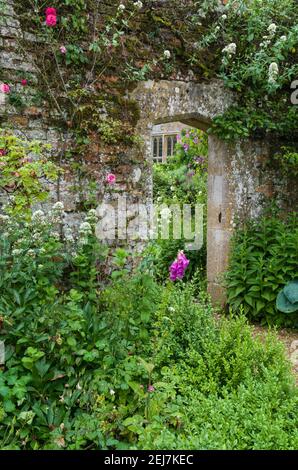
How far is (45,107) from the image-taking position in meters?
3.81

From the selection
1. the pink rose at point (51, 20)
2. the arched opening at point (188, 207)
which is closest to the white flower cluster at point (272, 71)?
the arched opening at point (188, 207)

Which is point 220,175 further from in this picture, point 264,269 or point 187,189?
point 187,189

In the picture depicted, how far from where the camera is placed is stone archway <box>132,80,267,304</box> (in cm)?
461

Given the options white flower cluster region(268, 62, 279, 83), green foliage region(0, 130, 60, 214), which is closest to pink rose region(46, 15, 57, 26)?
green foliage region(0, 130, 60, 214)

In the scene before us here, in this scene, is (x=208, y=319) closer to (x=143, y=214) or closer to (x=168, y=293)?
(x=168, y=293)

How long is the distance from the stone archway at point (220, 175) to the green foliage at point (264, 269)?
0.90ft

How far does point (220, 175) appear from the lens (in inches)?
196

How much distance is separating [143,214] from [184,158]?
111 inches

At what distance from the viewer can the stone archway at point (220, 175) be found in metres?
4.61

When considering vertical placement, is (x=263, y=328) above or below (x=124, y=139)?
below
